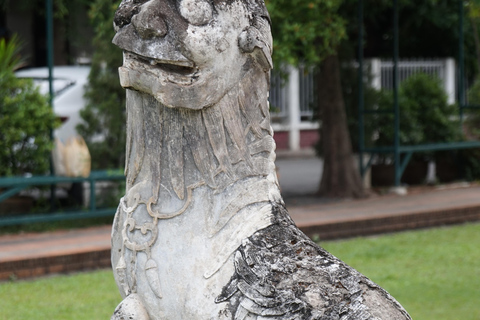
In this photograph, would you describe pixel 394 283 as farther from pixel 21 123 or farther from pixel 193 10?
pixel 193 10

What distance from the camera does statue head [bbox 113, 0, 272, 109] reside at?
2.57 metres

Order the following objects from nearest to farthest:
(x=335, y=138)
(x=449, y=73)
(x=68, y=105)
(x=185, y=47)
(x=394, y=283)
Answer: (x=185, y=47) → (x=394, y=283) → (x=68, y=105) → (x=335, y=138) → (x=449, y=73)

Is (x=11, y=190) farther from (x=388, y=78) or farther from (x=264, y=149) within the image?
(x=388, y=78)

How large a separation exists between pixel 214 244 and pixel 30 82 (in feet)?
20.6

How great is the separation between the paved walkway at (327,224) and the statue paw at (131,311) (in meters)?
4.29

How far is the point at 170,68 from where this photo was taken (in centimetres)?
262

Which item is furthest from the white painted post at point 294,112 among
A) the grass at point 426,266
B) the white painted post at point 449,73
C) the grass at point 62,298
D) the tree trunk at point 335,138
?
the grass at point 62,298

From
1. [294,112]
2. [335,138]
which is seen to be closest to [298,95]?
[294,112]

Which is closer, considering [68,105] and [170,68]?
[170,68]

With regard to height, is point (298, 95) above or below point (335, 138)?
above

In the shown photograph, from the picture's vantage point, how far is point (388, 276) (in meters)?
6.68

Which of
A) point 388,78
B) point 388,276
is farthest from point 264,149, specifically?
point 388,78

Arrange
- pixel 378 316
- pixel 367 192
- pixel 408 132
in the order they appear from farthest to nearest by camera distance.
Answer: pixel 408 132 < pixel 367 192 < pixel 378 316

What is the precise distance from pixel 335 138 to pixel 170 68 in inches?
315
